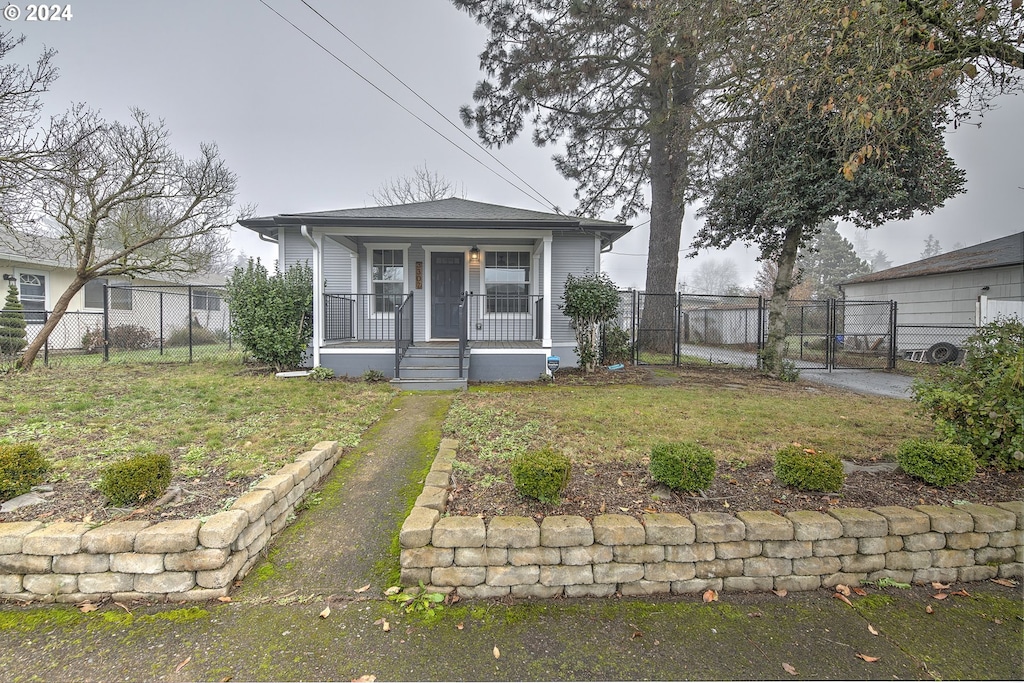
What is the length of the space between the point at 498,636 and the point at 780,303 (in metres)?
9.29

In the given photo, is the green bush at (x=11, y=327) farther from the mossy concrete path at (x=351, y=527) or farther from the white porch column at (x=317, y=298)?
the mossy concrete path at (x=351, y=527)

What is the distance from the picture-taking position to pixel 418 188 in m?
22.9

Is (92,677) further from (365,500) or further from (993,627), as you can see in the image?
(993,627)

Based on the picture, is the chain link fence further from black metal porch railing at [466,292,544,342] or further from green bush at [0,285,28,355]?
black metal porch railing at [466,292,544,342]

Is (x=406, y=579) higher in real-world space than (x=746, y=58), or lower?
lower

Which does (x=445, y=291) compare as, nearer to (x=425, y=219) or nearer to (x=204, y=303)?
(x=425, y=219)

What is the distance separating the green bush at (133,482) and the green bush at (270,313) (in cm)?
593

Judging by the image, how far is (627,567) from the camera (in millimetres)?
2230

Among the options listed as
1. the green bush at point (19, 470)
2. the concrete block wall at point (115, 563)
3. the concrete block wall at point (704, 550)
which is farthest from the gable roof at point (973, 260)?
the green bush at point (19, 470)

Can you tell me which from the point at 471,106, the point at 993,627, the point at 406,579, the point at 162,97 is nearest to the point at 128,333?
the point at 162,97

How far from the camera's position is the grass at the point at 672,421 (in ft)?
13.2

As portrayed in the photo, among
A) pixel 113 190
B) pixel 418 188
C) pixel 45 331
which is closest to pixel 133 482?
pixel 45 331

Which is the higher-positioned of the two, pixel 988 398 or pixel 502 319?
pixel 502 319

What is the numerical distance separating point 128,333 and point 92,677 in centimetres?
1544
